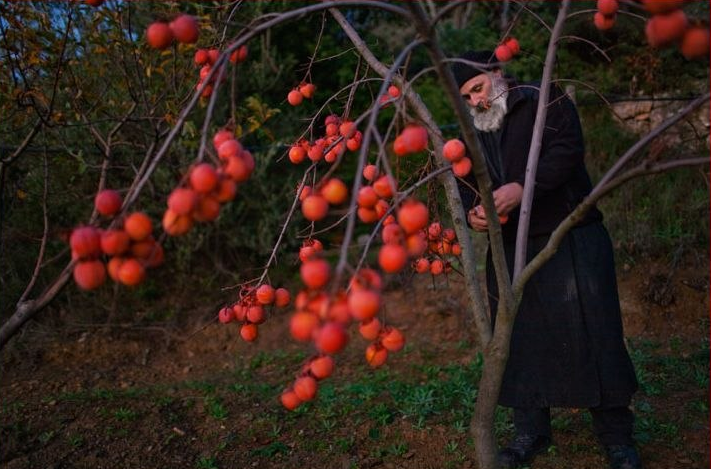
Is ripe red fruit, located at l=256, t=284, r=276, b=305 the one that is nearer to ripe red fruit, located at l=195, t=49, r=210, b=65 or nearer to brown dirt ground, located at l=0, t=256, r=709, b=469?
ripe red fruit, located at l=195, t=49, r=210, b=65

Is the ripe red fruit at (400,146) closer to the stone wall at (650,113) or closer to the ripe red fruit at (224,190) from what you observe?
the ripe red fruit at (224,190)

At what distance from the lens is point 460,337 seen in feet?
12.7

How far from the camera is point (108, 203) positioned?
0.96 metres

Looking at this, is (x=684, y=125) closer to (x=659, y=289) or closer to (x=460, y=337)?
(x=659, y=289)

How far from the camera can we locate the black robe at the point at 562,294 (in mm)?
1985

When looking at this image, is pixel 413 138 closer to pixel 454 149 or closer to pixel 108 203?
pixel 454 149

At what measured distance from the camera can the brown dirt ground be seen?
2.16 meters

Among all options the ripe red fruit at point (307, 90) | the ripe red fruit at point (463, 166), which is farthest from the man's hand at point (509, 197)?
the ripe red fruit at point (307, 90)

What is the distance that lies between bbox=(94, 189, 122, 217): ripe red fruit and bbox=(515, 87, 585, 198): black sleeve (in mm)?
1378

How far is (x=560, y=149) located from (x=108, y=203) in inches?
58.8

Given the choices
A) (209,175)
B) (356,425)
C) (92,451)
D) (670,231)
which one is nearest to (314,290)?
(209,175)

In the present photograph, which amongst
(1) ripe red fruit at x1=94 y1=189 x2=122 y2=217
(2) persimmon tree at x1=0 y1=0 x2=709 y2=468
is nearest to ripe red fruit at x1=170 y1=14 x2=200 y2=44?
(2) persimmon tree at x1=0 y1=0 x2=709 y2=468

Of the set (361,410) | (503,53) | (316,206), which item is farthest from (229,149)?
(361,410)

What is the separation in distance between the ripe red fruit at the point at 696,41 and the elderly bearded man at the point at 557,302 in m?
0.95
